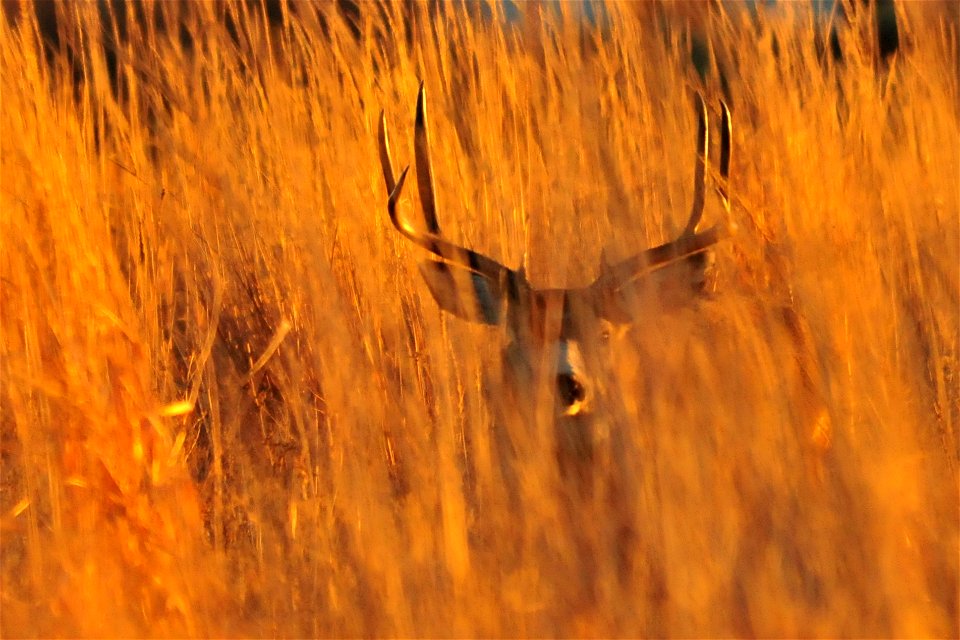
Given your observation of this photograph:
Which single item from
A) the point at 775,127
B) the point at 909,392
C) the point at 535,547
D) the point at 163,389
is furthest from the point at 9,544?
the point at 775,127

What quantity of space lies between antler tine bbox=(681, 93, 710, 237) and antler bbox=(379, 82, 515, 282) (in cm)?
48

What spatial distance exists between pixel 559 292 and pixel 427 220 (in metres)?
0.71

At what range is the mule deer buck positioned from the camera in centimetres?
287

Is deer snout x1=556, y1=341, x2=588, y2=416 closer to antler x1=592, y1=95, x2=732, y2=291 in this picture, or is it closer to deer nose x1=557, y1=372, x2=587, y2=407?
deer nose x1=557, y1=372, x2=587, y2=407

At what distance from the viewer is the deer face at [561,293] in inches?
112

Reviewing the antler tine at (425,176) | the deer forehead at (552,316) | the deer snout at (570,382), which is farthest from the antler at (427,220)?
the deer snout at (570,382)

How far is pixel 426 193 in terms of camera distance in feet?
11.5

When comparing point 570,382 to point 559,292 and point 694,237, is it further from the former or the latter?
point 694,237

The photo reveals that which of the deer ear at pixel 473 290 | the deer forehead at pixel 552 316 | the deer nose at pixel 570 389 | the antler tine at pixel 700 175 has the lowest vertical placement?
the deer nose at pixel 570 389

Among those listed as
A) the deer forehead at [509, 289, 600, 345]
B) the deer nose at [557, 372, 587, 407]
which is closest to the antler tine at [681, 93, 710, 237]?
the deer forehead at [509, 289, 600, 345]

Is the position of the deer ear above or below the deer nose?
above

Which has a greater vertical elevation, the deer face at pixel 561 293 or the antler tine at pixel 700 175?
the antler tine at pixel 700 175

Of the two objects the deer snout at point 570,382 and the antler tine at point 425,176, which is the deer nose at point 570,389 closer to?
the deer snout at point 570,382

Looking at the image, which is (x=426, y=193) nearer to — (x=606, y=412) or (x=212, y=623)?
(x=606, y=412)
